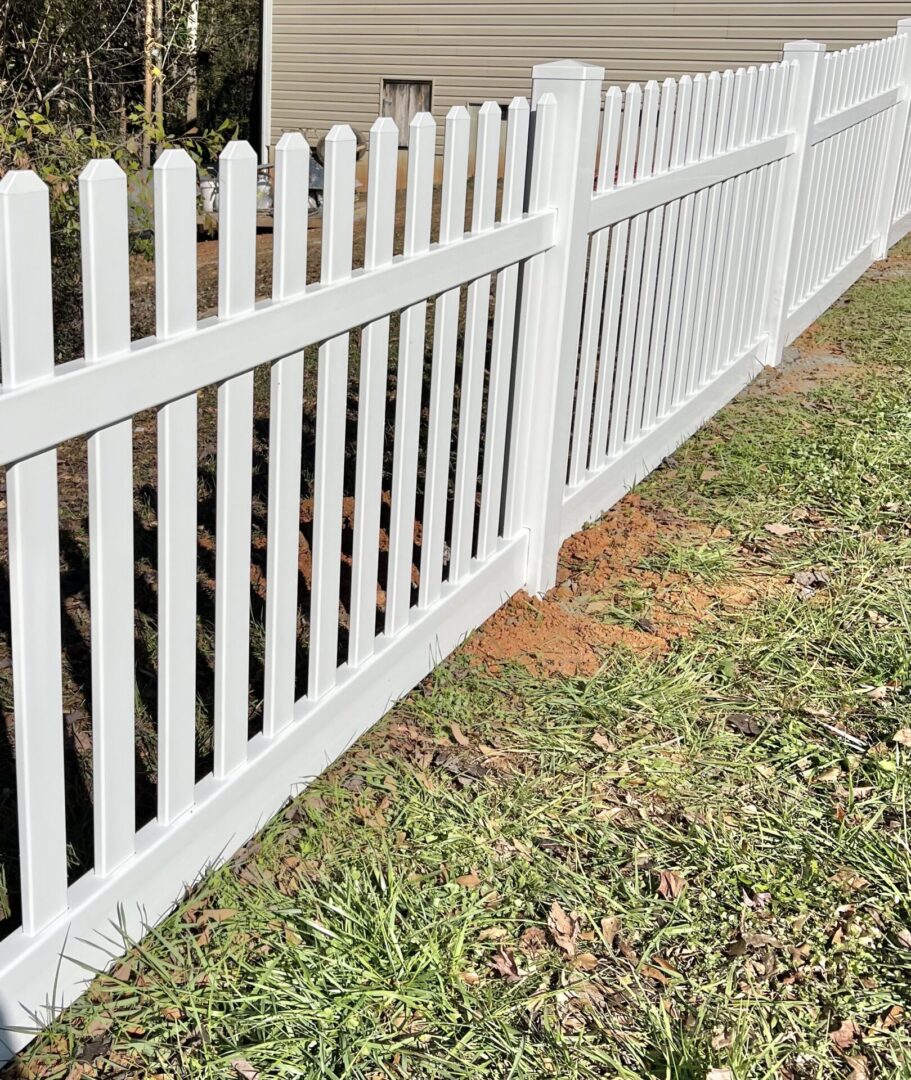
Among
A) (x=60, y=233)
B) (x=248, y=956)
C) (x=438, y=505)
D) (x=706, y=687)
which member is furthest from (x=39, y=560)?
(x=60, y=233)

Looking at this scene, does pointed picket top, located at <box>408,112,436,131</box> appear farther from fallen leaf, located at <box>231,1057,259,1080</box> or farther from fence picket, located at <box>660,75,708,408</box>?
fence picket, located at <box>660,75,708,408</box>

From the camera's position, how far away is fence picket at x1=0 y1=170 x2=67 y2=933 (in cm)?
189

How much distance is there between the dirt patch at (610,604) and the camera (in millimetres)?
3836

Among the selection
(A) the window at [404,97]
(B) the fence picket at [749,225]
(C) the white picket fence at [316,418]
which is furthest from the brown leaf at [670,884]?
(A) the window at [404,97]

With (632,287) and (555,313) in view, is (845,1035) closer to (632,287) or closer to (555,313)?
(555,313)

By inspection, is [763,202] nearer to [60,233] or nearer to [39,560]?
[60,233]

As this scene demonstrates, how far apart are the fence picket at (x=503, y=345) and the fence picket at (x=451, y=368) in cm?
7

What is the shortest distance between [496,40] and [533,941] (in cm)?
1731

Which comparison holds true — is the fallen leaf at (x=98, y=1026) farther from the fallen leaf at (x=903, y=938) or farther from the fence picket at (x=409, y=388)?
→ the fallen leaf at (x=903, y=938)

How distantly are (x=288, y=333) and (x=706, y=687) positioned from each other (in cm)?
178

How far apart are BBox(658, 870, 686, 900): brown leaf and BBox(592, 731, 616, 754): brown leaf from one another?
0.53 metres

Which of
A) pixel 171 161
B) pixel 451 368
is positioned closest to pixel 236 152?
pixel 171 161

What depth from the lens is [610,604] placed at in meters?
4.17

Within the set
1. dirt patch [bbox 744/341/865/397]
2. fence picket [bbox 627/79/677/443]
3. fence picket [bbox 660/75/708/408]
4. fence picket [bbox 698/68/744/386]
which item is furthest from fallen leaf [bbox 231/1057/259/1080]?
dirt patch [bbox 744/341/865/397]
